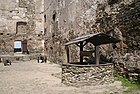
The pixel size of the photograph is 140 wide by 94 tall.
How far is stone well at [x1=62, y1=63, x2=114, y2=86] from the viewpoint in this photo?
22.9 ft

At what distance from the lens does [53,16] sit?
56.9 feet

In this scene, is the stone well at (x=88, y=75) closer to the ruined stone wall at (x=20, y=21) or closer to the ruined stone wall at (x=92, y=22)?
the ruined stone wall at (x=92, y=22)

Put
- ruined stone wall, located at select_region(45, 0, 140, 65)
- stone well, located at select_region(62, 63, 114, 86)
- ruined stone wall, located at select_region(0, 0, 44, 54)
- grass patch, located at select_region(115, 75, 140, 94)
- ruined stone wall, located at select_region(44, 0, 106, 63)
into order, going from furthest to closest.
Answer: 1. ruined stone wall, located at select_region(0, 0, 44, 54)
2. ruined stone wall, located at select_region(44, 0, 106, 63)
3. ruined stone wall, located at select_region(45, 0, 140, 65)
4. stone well, located at select_region(62, 63, 114, 86)
5. grass patch, located at select_region(115, 75, 140, 94)

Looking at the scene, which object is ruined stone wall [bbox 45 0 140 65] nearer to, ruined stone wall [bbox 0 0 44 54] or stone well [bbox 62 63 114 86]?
stone well [bbox 62 63 114 86]

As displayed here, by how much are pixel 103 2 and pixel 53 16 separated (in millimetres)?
8452

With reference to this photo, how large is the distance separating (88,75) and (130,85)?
1.42m

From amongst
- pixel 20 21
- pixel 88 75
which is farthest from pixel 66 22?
pixel 20 21

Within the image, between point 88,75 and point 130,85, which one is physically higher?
point 88,75

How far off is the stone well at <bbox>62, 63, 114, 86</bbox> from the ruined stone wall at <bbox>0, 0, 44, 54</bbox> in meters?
14.1

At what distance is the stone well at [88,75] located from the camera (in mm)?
6992

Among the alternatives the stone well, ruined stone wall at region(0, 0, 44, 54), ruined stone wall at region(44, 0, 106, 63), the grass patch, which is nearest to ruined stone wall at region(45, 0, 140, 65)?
ruined stone wall at region(44, 0, 106, 63)

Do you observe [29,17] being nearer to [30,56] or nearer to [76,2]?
[30,56]

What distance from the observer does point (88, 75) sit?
6.99 meters

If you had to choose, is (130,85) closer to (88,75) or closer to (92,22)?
(88,75)
